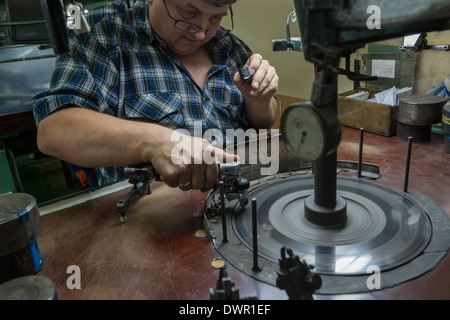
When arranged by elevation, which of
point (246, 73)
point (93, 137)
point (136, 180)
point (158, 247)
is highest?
point (246, 73)

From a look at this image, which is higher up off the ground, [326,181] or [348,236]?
[326,181]

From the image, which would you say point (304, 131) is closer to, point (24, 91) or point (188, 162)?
point (188, 162)

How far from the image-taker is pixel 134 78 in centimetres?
159

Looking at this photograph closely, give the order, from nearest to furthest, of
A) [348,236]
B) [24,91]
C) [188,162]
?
[348,236] → [188,162] → [24,91]

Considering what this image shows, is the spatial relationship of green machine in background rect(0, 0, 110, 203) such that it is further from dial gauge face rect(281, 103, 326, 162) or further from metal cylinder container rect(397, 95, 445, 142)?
metal cylinder container rect(397, 95, 445, 142)

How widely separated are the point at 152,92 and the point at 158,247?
0.84 meters

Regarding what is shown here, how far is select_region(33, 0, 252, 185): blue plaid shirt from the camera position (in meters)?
1.46

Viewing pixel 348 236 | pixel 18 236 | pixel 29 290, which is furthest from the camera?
pixel 348 236

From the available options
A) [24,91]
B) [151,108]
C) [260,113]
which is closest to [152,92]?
[151,108]

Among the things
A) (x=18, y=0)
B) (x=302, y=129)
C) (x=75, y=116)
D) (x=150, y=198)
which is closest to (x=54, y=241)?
(x=150, y=198)

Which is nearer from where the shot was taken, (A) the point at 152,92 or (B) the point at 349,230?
(B) the point at 349,230

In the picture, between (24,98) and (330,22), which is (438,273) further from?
(24,98)
